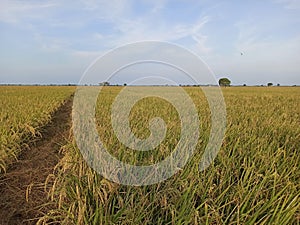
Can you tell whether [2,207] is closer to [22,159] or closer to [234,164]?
[22,159]

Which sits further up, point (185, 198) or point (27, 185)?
point (185, 198)

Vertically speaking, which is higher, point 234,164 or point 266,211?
point 234,164

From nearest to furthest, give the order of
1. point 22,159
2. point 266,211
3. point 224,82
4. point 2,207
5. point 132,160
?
1. point 266,211
2. point 132,160
3. point 2,207
4. point 22,159
5. point 224,82

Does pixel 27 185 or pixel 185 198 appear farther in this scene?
pixel 27 185

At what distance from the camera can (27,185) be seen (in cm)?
313

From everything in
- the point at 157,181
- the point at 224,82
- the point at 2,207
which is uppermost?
the point at 224,82

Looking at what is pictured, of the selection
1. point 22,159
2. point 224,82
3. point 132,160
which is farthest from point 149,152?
point 224,82

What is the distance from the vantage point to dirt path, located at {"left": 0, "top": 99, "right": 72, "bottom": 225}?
2.54m

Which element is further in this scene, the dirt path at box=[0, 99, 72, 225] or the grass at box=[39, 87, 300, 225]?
the dirt path at box=[0, 99, 72, 225]

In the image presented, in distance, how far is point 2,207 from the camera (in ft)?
8.98

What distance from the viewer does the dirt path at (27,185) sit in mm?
2543

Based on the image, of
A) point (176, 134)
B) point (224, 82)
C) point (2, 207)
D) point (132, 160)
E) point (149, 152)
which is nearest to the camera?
point (132, 160)

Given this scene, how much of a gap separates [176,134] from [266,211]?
76.5 inches

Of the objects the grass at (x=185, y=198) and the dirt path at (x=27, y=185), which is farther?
the dirt path at (x=27, y=185)
